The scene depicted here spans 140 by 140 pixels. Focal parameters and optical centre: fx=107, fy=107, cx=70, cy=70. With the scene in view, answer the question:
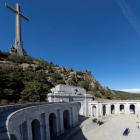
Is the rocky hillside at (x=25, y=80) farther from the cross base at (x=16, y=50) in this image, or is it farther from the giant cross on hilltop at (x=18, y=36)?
the giant cross on hilltop at (x=18, y=36)

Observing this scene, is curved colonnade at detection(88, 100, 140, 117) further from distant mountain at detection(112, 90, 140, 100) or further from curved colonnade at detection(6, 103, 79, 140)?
distant mountain at detection(112, 90, 140, 100)

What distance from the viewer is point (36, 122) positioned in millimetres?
14602

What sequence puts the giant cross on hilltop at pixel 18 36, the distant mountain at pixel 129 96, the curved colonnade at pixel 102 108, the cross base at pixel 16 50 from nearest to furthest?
the curved colonnade at pixel 102 108
the giant cross on hilltop at pixel 18 36
the distant mountain at pixel 129 96
the cross base at pixel 16 50

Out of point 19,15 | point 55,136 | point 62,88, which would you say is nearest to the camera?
point 55,136

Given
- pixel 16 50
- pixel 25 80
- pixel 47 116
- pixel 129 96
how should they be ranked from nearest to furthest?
pixel 47 116
pixel 25 80
pixel 16 50
pixel 129 96

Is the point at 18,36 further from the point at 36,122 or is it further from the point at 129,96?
the point at 129,96

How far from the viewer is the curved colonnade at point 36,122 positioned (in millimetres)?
→ 8977

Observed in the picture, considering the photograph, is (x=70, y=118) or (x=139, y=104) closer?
(x=70, y=118)

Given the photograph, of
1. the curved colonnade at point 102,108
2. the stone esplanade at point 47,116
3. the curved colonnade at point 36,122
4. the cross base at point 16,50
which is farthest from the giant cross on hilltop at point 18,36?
the curved colonnade at point 36,122

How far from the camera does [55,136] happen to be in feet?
59.6

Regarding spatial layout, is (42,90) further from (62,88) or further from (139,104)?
(139,104)

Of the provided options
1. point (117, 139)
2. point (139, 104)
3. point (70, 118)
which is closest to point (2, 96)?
point (70, 118)

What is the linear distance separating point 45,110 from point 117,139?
13926 millimetres

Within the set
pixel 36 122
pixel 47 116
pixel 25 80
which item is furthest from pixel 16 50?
pixel 36 122
